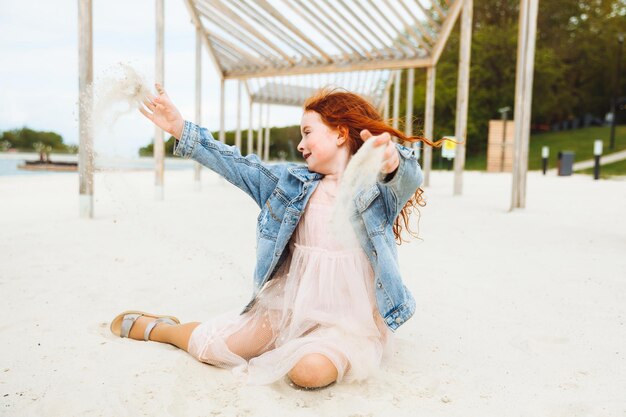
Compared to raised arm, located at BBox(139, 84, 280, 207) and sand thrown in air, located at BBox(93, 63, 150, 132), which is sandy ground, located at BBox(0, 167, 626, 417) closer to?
sand thrown in air, located at BBox(93, 63, 150, 132)

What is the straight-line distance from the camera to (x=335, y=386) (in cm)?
194

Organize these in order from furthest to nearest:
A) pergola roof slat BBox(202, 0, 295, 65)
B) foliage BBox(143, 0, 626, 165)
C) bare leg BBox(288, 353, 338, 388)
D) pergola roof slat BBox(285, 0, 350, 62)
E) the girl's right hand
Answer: foliage BBox(143, 0, 626, 165) < pergola roof slat BBox(202, 0, 295, 65) < pergola roof slat BBox(285, 0, 350, 62) < the girl's right hand < bare leg BBox(288, 353, 338, 388)

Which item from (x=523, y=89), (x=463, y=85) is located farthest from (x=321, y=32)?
(x=523, y=89)

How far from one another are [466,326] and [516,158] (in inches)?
204

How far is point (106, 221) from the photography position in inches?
234

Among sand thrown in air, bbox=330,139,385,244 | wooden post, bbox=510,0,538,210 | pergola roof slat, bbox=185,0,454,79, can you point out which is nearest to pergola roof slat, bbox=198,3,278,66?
pergola roof slat, bbox=185,0,454,79

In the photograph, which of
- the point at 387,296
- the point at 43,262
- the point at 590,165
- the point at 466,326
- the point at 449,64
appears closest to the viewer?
the point at 387,296

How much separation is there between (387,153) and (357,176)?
13 cm

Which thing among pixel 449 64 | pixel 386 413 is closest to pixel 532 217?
pixel 386 413

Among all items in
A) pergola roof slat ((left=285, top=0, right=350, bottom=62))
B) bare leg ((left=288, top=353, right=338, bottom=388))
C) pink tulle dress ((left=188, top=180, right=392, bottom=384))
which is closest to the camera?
bare leg ((left=288, top=353, right=338, bottom=388))

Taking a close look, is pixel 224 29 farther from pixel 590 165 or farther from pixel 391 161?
pixel 590 165

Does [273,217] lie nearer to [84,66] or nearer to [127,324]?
[127,324]

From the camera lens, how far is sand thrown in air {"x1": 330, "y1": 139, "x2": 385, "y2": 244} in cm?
175

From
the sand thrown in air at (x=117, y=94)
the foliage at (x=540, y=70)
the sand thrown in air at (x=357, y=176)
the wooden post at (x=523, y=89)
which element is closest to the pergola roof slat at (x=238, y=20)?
the wooden post at (x=523, y=89)
